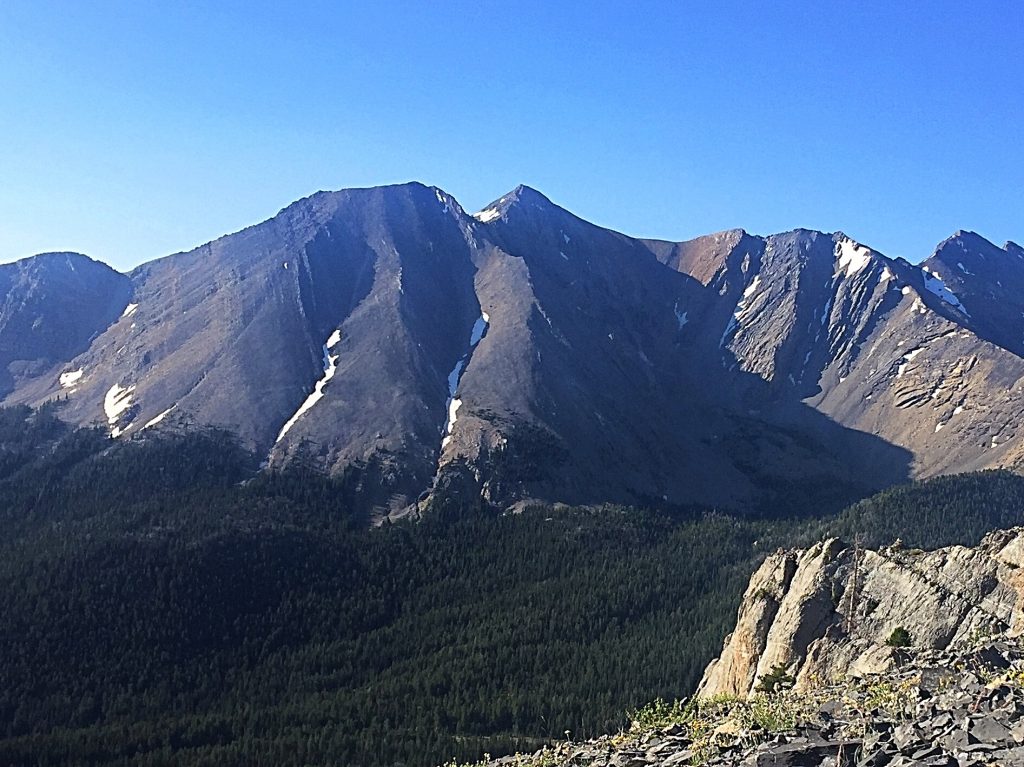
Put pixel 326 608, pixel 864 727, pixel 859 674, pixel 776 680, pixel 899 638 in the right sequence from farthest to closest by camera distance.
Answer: pixel 326 608 < pixel 776 680 < pixel 899 638 < pixel 859 674 < pixel 864 727

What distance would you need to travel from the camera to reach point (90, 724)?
4368 inches

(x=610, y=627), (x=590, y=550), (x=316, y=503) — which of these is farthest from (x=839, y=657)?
(x=316, y=503)

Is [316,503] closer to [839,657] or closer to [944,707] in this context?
[839,657]

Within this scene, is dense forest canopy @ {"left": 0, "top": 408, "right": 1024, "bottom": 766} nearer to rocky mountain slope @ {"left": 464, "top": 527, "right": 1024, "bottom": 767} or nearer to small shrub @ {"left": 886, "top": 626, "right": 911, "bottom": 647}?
rocky mountain slope @ {"left": 464, "top": 527, "right": 1024, "bottom": 767}

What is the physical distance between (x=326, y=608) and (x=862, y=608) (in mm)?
105913

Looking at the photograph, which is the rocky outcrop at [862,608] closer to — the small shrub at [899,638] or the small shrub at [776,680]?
the small shrub at [899,638]

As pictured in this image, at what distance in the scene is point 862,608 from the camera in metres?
55.8

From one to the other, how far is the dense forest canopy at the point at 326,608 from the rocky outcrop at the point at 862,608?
45166 mm

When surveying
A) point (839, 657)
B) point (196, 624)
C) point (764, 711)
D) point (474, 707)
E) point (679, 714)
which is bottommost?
point (474, 707)

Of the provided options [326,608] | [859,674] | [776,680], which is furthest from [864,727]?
[326,608]

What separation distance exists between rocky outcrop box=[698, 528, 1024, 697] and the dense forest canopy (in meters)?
45.2

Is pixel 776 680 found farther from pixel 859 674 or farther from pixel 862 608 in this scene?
pixel 859 674

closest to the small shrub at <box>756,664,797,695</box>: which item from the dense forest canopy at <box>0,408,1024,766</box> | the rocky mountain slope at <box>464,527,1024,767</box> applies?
the rocky mountain slope at <box>464,527,1024,767</box>

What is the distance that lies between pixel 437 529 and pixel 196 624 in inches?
2111
